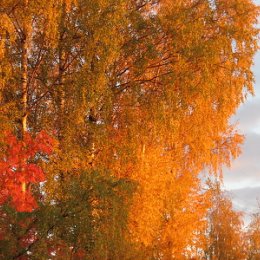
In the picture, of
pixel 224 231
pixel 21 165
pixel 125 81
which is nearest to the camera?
pixel 21 165

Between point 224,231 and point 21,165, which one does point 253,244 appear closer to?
point 224,231

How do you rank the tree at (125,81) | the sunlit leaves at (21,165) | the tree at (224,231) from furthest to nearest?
the tree at (224,231) < the tree at (125,81) < the sunlit leaves at (21,165)

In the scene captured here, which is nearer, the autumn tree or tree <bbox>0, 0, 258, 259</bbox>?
tree <bbox>0, 0, 258, 259</bbox>

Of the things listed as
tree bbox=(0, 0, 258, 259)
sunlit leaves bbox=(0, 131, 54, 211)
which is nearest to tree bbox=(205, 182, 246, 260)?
tree bbox=(0, 0, 258, 259)

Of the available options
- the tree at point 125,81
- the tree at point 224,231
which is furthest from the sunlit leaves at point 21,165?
the tree at point 224,231

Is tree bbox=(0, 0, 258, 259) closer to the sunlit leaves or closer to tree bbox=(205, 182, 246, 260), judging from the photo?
the sunlit leaves

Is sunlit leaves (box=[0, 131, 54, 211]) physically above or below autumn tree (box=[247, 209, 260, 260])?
below

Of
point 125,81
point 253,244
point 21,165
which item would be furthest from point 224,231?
point 21,165

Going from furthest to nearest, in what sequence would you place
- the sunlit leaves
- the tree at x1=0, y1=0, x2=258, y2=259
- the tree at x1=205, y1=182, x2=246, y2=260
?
the tree at x1=205, y1=182, x2=246, y2=260 → the tree at x1=0, y1=0, x2=258, y2=259 → the sunlit leaves

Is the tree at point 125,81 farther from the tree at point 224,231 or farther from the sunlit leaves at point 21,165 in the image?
the tree at point 224,231

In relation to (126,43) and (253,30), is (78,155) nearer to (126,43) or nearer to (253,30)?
(126,43)

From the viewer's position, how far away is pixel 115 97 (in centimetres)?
1975

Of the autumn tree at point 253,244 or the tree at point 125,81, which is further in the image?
the autumn tree at point 253,244

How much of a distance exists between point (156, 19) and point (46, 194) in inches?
254
